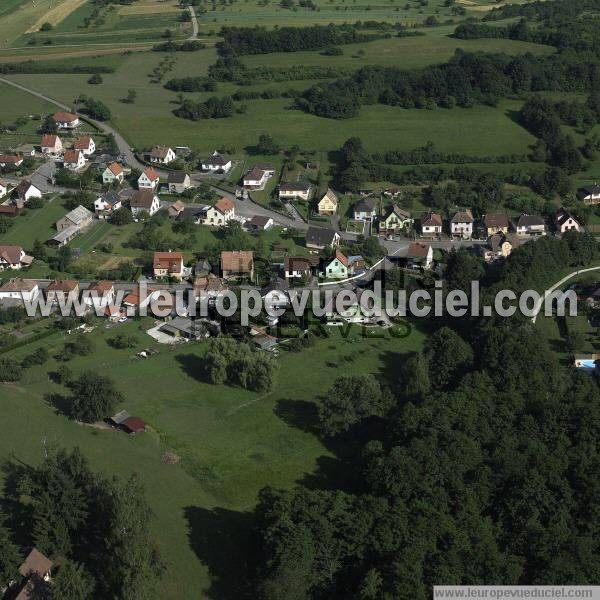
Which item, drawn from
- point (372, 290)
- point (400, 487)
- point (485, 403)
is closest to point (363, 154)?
point (372, 290)

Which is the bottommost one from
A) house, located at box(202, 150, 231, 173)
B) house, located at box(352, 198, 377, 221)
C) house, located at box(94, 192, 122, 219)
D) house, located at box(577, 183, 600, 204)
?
house, located at box(577, 183, 600, 204)

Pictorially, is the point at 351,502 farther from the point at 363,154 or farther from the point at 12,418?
the point at 363,154

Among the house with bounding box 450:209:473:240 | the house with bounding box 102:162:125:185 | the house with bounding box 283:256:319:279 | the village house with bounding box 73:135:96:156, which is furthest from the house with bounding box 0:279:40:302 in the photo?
the house with bounding box 450:209:473:240

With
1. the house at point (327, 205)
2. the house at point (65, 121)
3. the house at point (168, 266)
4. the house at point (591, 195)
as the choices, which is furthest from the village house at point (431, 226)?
the house at point (65, 121)

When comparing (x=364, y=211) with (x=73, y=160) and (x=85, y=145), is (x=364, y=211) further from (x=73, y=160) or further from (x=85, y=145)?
(x=85, y=145)

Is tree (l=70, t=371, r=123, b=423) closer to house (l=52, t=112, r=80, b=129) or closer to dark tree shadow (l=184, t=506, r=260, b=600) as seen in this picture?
dark tree shadow (l=184, t=506, r=260, b=600)

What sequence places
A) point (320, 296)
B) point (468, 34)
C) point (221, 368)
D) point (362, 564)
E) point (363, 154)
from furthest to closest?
point (468, 34), point (363, 154), point (320, 296), point (221, 368), point (362, 564)
